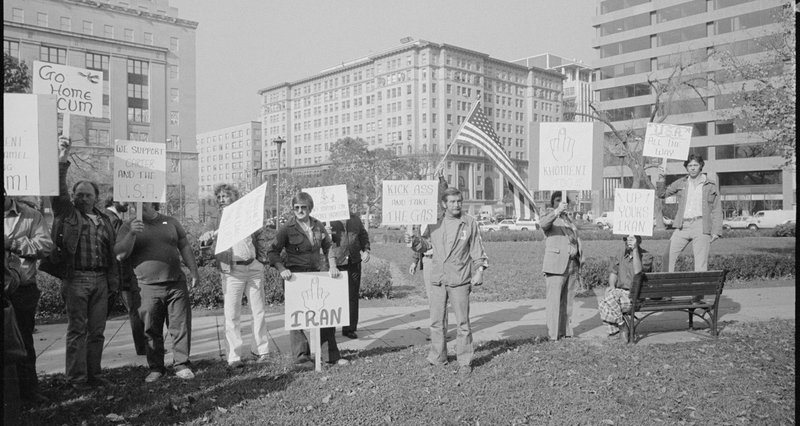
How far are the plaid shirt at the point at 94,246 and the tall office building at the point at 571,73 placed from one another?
132m

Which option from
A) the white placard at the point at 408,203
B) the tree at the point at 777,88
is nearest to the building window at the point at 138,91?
the tree at the point at 777,88

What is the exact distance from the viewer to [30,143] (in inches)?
191

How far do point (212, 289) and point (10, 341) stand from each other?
713 cm

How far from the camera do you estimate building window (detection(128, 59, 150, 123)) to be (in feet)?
243

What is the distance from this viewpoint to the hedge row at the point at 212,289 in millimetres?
9477

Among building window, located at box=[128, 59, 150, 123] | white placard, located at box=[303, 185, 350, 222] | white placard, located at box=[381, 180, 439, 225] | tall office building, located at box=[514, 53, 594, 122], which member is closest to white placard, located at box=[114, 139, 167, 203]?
white placard, located at box=[303, 185, 350, 222]

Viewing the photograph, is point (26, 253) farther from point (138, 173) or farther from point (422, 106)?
point (422, 106)

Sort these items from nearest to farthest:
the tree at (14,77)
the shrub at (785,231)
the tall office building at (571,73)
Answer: the tree at (14,77), the shrub at (785,231), the tall office building at (571,73)

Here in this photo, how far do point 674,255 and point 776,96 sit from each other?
7.72 meters

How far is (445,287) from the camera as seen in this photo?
6316 mm

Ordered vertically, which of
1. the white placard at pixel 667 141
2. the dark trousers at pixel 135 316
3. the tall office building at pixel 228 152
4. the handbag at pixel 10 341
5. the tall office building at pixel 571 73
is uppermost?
the tall office building at pixel 571 73

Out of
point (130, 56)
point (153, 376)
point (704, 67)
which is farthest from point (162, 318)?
point (130, 56)

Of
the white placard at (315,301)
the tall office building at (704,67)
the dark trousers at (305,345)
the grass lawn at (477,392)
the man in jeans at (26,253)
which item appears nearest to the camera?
the man in jeans at (26,253)

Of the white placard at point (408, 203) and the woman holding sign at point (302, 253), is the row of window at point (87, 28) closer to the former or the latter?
the woman holding sign at point (302, 253)
